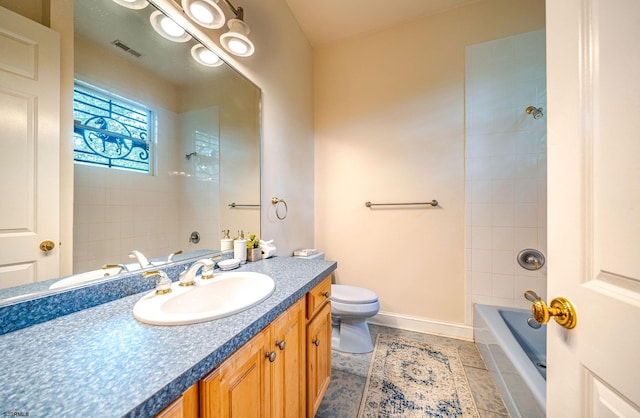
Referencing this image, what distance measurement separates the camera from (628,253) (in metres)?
0.38

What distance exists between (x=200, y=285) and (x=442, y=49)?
2.47m

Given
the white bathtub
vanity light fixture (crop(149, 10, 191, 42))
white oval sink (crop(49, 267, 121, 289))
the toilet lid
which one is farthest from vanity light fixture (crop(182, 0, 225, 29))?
the white bathtub

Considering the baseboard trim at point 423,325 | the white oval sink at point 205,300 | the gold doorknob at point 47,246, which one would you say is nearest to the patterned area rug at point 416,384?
the baseboard trim at point 423,325

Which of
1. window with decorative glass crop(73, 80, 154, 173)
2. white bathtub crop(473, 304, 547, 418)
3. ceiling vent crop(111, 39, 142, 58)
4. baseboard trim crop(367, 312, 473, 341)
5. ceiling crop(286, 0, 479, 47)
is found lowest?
baseboard trim crop(367, 312, 473, 341)

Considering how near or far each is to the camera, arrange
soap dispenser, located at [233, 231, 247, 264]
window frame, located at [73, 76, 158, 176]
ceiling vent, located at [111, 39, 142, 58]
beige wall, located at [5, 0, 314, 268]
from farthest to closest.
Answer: beige wall, located at [5, 0, 314, 268] < soap dispenser, located at [233, 231, 247, 264] < ceiling vent, located at [111, 39, 142, 58] < window frame, located at [73, 76, 158, 176]

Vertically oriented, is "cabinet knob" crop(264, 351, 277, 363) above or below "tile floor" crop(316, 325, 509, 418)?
above

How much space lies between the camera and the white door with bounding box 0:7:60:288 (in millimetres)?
572

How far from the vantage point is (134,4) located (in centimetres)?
86

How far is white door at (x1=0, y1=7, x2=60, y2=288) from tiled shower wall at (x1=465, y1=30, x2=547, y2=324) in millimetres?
2310

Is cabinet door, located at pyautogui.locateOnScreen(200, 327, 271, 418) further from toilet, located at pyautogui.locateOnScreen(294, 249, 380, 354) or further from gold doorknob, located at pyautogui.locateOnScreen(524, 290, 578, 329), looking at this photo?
toilet, located at pyautogui.locateOnScreen(294, 249, 380, 354)

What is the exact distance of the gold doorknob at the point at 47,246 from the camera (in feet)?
2.11

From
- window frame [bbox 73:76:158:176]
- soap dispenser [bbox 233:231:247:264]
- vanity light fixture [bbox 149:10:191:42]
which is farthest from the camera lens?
soap dispenser [bbox 233:231:247:264]

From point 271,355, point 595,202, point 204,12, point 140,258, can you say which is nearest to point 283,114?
point 204,12

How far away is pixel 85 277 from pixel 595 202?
1.34 meters
